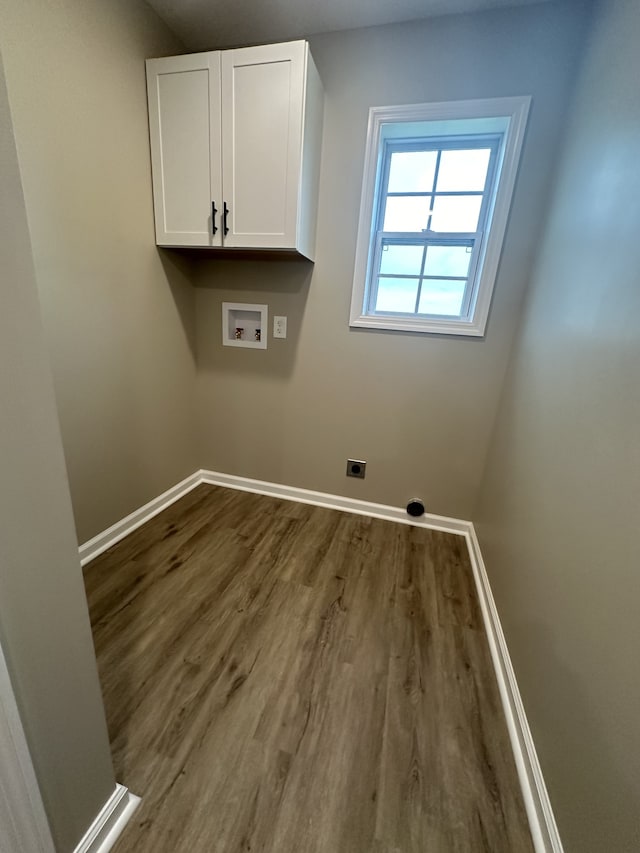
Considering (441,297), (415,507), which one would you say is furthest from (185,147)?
(415,507)

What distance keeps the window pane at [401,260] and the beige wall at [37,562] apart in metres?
1.86

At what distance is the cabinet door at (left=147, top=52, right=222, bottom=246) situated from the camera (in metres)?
1.67

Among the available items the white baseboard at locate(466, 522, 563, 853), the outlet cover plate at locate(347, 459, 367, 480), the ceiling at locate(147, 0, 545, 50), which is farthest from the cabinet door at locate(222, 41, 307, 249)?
the white baseboard at locate(466, 522, 563, 853)

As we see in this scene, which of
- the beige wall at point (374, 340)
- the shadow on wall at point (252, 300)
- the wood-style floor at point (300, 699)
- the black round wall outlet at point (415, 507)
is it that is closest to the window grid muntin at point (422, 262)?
the beige wall at point (374, 340)

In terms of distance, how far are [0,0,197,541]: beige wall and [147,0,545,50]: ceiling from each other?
5.8 inches

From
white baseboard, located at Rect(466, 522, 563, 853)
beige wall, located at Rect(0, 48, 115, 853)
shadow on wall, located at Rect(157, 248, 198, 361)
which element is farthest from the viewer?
shadow on wall, located at Rect(157, 248, 198, 361)

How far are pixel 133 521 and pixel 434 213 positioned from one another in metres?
2.53

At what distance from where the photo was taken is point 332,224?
6.49ft

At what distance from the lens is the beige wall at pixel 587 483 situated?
73 centimetres

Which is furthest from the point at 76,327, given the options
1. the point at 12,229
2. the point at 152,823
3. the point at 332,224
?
the point at 152,823

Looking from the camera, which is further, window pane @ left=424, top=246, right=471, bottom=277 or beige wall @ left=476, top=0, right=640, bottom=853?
window pane @ left=424, top=246, right=471, bottom=277

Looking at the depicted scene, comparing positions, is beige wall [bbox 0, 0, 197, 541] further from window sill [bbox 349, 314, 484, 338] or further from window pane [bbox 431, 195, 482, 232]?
window pane [bbox 431, 195, 482, 232]

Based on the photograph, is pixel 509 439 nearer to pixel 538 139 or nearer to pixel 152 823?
pixel 538 139

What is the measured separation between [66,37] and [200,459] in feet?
7.35
